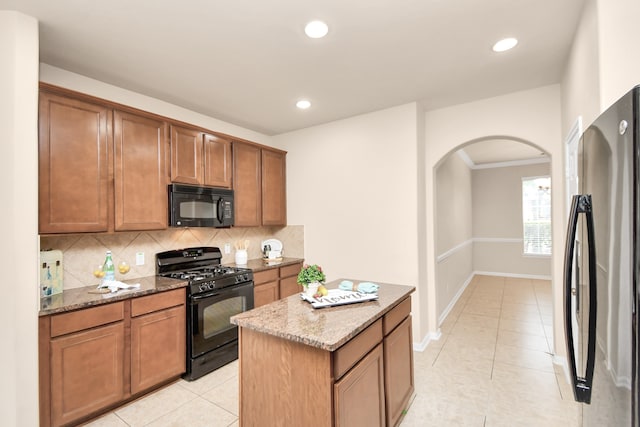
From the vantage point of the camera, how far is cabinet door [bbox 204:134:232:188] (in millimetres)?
3340

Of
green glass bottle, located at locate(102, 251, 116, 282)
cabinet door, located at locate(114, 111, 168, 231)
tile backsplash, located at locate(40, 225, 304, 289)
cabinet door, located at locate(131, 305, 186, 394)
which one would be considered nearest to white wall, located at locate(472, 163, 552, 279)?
tile backsplash, located at locate(40, 225, 304, 289)

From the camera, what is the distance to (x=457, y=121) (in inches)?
137

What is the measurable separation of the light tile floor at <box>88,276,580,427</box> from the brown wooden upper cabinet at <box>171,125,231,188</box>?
2005 millimetres

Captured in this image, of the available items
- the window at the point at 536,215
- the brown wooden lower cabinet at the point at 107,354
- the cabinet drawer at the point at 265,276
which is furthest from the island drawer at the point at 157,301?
the window at the point at 536,215

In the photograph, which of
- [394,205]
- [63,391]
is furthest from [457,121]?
[63,391]

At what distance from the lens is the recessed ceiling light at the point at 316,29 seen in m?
2.00

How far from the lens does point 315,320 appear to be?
64.7 inches

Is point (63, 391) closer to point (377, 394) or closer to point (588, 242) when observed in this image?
point (377, 394)

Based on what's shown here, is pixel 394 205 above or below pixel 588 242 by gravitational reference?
above

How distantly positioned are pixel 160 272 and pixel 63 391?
4.10ft

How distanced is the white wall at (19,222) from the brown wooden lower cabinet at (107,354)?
126 mm

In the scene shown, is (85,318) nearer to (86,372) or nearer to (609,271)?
(86,372)

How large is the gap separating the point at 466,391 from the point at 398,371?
918mm

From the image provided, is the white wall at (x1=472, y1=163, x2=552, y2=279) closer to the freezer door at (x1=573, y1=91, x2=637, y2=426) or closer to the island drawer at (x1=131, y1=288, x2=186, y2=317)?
the freezer door at (x1=573, y1=91, x2=637, y2=426)
